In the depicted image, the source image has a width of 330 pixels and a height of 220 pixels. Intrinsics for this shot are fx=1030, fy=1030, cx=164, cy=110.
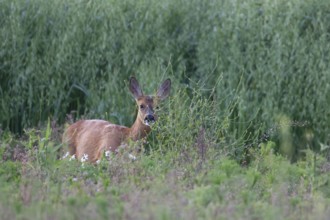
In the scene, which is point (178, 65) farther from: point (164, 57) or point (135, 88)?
point (135, 88)

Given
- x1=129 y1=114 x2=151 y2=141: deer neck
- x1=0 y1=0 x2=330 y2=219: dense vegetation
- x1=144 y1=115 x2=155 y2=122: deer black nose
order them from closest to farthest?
x1=144 y1=115 x2=155 y2=122: deer black nose → x1=129 y1=114 x2=151 y2=141: deer neck → x1=0 y1=0 x2=330 y2=219: dense vegetation

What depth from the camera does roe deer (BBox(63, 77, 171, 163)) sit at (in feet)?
37.3

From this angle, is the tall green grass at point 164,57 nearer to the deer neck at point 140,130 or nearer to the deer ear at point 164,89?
the deer ear at point 164,89

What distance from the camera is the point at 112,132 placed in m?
11.5

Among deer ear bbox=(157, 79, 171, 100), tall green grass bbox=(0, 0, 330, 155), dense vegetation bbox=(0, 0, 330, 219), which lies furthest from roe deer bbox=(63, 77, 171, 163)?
tall green grass bbox=(0, 0, 330, 155)

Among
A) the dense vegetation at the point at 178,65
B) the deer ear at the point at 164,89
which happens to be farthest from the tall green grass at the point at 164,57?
the deer ear at the point at 164,89

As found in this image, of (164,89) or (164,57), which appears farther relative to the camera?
(164,57)

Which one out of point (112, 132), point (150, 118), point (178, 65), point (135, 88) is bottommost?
point (112, 132)

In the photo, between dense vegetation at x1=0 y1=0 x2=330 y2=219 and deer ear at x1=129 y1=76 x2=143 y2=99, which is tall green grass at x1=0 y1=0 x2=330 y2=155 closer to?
dense vegetation at x1=0 y1=0 x2=330 y2=219

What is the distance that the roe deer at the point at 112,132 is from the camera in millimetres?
11375

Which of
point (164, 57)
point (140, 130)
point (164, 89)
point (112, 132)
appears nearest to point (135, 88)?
point (164, 89)

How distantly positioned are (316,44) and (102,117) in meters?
3.03

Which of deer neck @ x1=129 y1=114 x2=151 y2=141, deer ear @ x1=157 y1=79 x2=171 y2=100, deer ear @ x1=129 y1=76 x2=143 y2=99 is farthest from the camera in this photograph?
deer ear @ x1=129 y1=76 x2=143 y2=99

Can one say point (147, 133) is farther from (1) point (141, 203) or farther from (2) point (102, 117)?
(1) point (141, 203)
